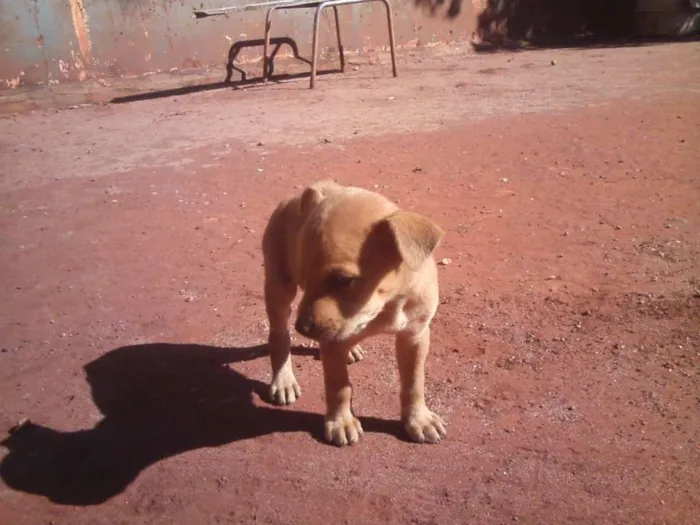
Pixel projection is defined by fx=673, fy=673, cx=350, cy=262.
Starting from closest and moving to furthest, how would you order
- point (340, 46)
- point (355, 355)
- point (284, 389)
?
1. point (284, 389)
2. point (355, 355)
3. point (340, 46)

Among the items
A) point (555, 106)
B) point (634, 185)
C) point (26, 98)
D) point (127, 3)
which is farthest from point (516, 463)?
point (127, 3)

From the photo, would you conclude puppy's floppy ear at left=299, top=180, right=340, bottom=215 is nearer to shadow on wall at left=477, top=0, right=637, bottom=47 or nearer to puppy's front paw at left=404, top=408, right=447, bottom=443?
puppy's front paw at left=404, top=408, right=447, bottom=443

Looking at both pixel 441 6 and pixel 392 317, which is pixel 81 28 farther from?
pixel 392 317

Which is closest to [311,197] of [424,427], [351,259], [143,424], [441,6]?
[351,259]

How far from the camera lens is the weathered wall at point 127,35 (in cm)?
1095

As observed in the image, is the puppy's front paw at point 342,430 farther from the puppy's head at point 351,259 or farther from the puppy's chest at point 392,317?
the puppy's head at point 351,259

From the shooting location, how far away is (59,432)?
3.24 metres

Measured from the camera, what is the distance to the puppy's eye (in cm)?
237

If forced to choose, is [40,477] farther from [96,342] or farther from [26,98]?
[26,98]

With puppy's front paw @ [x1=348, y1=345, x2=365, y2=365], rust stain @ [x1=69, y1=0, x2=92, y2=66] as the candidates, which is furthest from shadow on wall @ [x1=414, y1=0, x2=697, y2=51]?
puppy's front paw @ [x1=348, y1=345, x2=365, y2=365]

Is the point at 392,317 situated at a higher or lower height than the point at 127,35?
lower

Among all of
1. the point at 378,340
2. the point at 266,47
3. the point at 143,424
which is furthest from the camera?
the point at 266,47

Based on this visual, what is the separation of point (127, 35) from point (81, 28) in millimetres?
751

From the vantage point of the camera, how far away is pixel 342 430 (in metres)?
2.99
